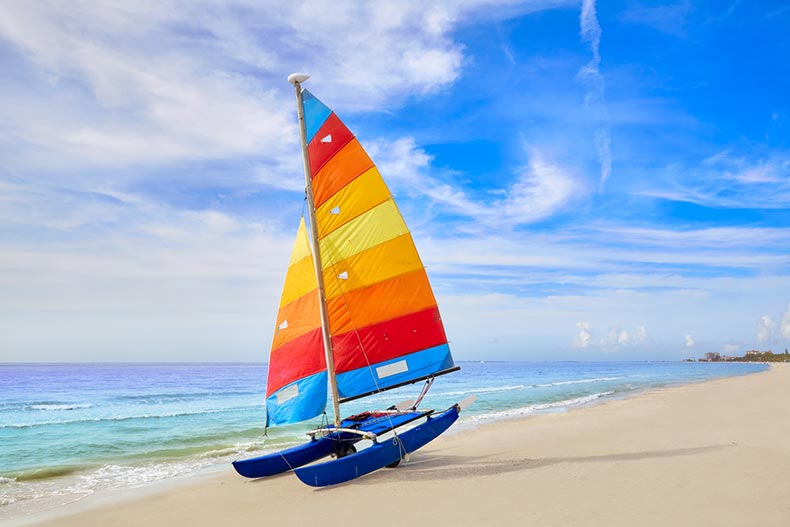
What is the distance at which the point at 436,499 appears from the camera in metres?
8.60

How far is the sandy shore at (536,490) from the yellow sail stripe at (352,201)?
210 inches

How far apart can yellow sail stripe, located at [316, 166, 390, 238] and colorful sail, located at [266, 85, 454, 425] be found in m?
0.02

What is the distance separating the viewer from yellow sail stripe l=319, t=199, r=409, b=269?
37.8 feet

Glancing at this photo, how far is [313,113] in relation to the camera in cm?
1184

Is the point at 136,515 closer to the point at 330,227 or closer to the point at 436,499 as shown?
the point at 436,499

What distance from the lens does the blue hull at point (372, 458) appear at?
9.78 metres

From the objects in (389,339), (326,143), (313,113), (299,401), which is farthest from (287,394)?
(313,113)

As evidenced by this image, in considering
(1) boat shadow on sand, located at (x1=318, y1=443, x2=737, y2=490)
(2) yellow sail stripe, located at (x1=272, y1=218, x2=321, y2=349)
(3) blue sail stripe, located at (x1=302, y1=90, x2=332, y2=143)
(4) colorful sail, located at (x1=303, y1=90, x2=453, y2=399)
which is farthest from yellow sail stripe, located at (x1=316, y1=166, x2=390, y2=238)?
(1) boat shadow on sand, located at (x1=318, y1=443, x2=737, y2=490)

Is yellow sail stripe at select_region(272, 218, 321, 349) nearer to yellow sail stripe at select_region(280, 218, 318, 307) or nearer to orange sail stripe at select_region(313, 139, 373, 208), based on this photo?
yellow sail stripe at select_region(280, 218, 318, 307)

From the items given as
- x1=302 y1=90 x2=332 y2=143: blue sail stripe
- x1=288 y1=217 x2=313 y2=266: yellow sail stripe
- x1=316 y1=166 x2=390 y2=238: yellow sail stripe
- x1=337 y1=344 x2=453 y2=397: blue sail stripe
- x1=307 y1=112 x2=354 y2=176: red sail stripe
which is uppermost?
x1=302 y1=90 x2=332 y2=143: blue sail stripe

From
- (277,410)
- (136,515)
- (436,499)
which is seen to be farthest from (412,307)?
(136,515)

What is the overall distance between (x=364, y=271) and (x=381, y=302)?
0.79 m

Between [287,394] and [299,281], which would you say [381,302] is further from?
[287,394]

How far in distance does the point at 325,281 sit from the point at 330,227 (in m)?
1.18
